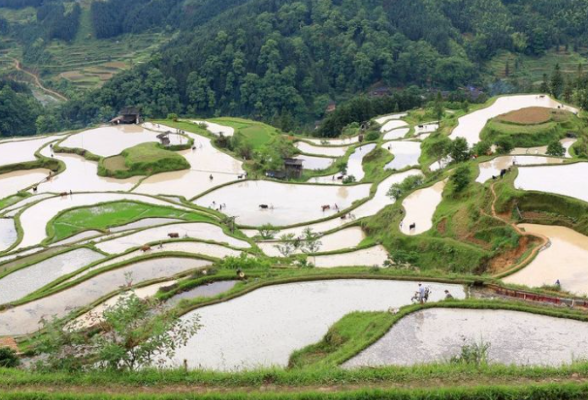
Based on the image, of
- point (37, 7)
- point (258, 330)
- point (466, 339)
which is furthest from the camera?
point (37, 7)

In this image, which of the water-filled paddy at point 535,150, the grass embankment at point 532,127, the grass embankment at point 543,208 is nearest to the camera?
the grass embankment at point 543,208

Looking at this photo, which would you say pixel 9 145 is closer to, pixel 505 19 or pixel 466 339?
pixel 466 339

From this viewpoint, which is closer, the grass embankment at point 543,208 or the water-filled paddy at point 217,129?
the grass embankment at point 543,208

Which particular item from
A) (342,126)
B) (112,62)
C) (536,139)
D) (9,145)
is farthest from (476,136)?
(112,62)

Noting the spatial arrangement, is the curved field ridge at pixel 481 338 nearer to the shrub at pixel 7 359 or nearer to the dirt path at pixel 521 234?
the dirt path at pixel 521 234

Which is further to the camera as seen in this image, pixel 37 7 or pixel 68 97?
pixel 37 7

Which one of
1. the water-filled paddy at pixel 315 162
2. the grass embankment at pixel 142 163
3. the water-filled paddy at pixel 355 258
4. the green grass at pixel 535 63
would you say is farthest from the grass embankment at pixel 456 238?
the green grass at pixel 535 63
